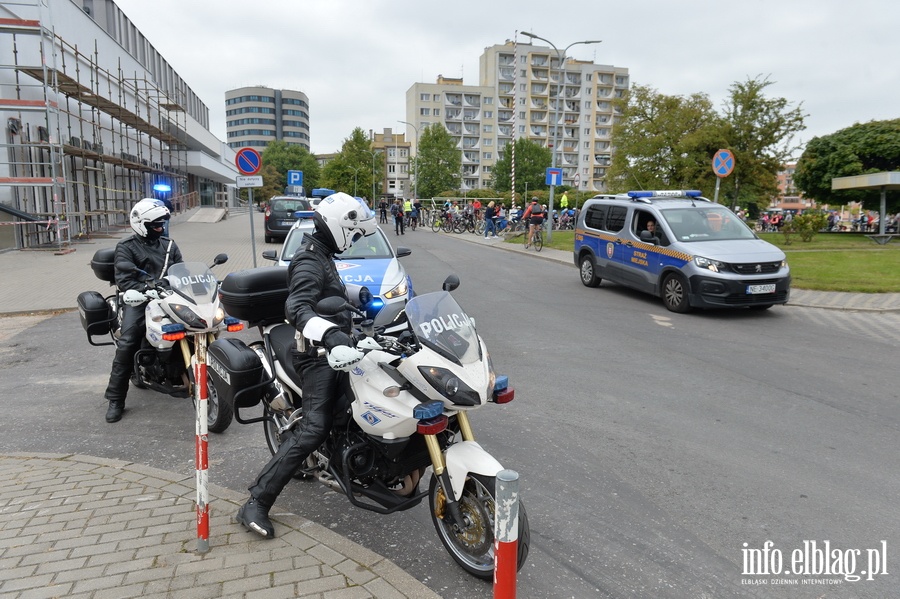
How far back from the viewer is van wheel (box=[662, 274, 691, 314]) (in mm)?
10461

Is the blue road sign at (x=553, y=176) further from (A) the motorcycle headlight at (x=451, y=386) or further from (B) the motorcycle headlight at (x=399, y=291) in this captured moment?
(A) the motorcycle headlight at (x=451, y=386)

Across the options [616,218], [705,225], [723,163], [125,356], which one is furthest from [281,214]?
[125,356]

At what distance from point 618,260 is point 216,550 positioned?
10.6 metres

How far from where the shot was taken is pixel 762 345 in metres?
8.20

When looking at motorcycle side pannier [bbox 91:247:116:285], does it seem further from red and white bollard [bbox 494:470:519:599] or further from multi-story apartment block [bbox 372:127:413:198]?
multi-story apartment block [bbox 372:127:413:198]

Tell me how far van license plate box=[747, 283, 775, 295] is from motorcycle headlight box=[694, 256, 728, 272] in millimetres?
494

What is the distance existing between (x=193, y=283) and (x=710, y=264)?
26.7ft

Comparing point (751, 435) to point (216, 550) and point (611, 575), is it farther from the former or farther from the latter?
point (216, 550)

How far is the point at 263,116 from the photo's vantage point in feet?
509

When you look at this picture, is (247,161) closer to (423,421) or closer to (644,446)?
(644,446)

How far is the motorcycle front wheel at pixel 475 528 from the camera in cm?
285

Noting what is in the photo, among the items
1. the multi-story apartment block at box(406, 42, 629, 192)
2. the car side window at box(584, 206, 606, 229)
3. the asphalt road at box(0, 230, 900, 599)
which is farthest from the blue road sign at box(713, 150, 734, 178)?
the multi-story apartment block at box(406, 42, 629, 192)

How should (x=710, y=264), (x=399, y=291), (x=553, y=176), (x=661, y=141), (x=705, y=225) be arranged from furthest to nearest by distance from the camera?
(x=661, y=141) → (x=553, y=176) → (x=705, y=225) → (x=710, y=264) → (x=399, y=291)

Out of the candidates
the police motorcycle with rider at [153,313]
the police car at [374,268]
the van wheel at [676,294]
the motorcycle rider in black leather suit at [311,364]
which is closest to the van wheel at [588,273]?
the van wheel at [676,294]
